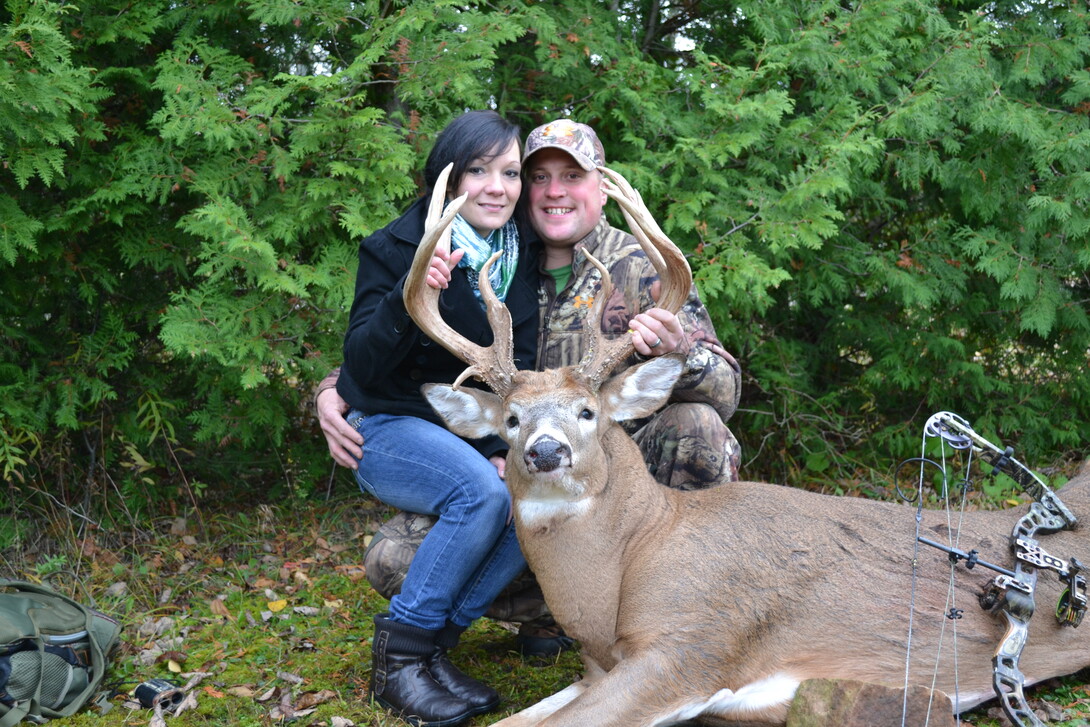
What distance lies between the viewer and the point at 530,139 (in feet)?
15.3

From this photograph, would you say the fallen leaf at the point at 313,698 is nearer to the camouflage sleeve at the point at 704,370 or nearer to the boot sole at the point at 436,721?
the boot sole at the point at 436,721

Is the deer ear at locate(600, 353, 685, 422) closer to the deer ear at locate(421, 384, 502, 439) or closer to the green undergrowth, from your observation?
the deer ear at locate(421, 384, 502, 439)

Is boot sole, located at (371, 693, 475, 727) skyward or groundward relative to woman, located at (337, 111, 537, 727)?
groundward

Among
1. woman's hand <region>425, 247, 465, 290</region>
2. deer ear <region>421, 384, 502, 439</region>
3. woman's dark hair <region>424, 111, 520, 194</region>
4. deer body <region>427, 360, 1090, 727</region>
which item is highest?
woman's dark hair <region>424, 111, 520, 194</region>

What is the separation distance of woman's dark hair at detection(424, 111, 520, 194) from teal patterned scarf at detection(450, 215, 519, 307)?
0.23 metres

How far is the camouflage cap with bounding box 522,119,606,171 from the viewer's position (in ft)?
14.9

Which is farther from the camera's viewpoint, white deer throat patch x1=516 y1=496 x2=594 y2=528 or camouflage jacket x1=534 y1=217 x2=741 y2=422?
camouflage jacket x1=534 y1=217 x2=741 y2=422

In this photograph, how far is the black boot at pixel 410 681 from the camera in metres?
3.86

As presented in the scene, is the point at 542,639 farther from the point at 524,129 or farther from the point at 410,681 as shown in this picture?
the point at 524,129

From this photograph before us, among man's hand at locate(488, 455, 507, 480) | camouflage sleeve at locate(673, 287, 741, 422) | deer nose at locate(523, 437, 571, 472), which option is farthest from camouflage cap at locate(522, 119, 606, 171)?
deer nose at locate(523, 437, 571, 472)

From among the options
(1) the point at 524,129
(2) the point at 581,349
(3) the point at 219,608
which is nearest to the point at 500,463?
(2) the point at 581,349

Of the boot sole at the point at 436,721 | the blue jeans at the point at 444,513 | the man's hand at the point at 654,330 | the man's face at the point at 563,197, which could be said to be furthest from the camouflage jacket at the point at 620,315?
the boot sole at the point at 436,721

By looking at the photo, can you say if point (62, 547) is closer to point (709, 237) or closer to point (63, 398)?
point (63, 398)

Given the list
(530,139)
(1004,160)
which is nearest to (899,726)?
(530,139)
